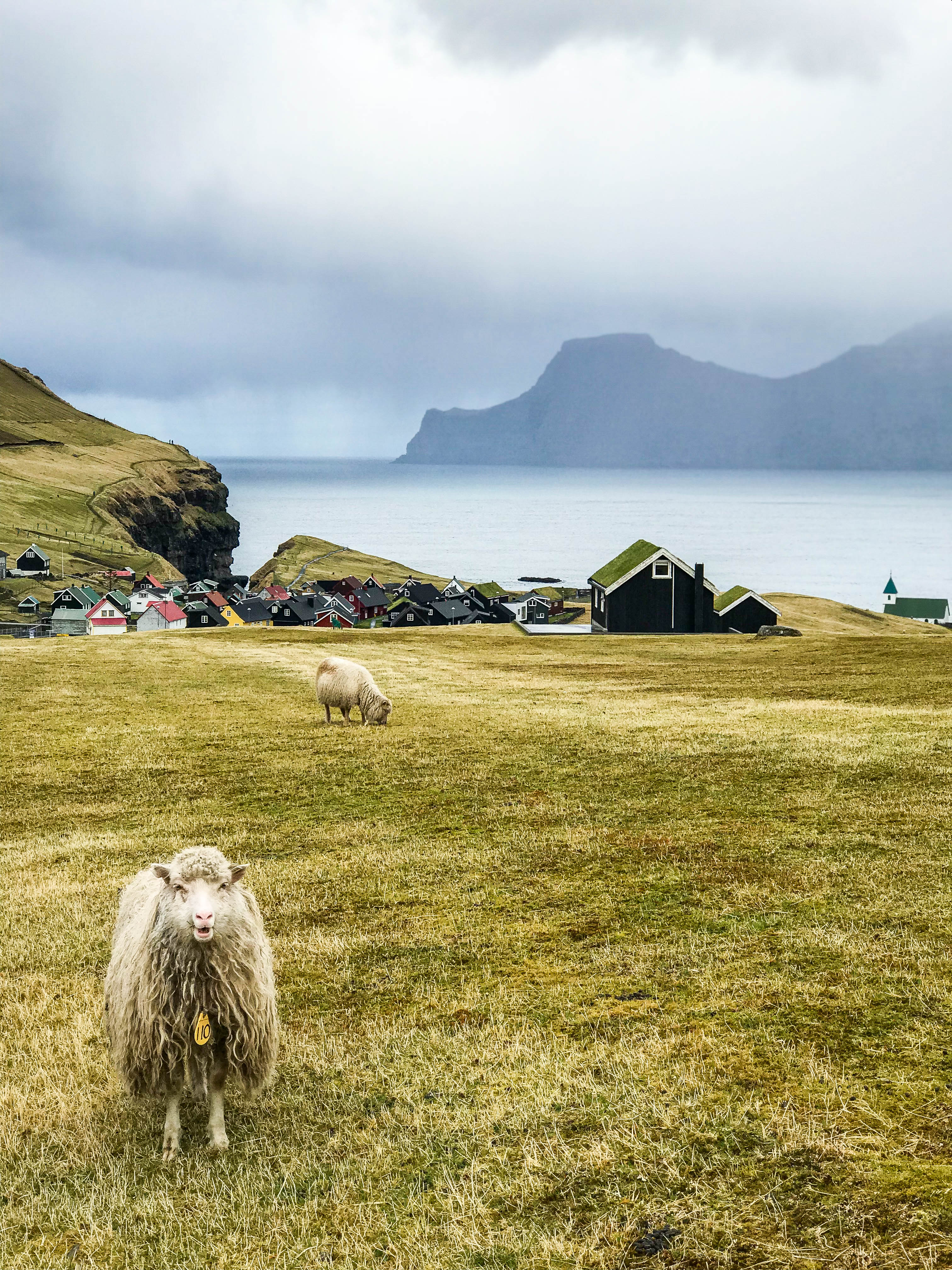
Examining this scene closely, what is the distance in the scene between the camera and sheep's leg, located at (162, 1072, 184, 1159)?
7895 millimetres

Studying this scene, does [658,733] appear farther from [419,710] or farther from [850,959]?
[850,959]

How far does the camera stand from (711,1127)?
7488mm

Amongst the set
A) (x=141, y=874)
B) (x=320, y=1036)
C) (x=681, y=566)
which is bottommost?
(x=320, y=1036)

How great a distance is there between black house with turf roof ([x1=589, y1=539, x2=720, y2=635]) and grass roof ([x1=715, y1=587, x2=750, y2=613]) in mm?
533

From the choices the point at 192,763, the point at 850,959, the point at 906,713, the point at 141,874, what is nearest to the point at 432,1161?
the point at 141,874

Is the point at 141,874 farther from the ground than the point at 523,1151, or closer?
farther from the ground

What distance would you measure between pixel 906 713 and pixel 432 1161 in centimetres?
2316

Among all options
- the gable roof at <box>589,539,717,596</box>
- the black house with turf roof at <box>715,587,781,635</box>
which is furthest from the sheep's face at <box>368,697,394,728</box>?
the black house with turf roof at <box>715,587,781,635</box>

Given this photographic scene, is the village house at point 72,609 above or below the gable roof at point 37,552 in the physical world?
below

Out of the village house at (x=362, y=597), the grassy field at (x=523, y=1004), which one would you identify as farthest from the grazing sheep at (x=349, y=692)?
the village house at (x=362, y=597)

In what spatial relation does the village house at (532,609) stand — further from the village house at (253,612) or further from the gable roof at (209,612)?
the gable roof at (209,612)

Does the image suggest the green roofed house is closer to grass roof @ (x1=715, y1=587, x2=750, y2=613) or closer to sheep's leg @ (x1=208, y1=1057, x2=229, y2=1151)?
grass roof @ (x1=715, y1=587, x2=750, y2=613)

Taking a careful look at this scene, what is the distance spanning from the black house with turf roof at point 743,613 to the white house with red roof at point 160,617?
9416cm

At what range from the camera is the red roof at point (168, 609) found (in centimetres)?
14600
